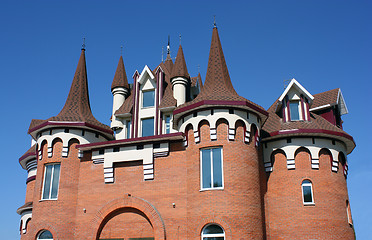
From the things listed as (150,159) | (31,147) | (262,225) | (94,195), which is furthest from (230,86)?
(31,147)

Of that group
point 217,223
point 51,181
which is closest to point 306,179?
point 217,223

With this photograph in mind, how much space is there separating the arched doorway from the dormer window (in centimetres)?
1023

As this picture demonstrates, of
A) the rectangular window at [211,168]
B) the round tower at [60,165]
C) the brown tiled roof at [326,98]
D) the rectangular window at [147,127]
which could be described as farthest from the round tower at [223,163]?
Answer: the round tower at [60,165]

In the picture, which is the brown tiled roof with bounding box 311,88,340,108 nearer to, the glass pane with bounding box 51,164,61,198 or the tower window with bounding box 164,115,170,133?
the tower window with bounding box 164,115,170,133

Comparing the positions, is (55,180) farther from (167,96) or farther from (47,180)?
(167,96)

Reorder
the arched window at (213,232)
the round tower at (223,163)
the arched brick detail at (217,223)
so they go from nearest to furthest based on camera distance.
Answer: the arched brick detail at (217,223) → the arched window at (213,232) → the round tower at (223,163)

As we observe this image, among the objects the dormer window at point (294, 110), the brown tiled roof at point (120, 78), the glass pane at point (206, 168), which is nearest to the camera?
the glass pane at point (206, 168)

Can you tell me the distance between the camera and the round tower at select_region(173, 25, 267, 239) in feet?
59.9

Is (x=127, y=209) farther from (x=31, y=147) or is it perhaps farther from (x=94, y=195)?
(x=31, y=147)

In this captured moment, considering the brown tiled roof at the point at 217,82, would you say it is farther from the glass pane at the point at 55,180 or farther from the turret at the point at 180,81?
the glass pane at the point at 55,180

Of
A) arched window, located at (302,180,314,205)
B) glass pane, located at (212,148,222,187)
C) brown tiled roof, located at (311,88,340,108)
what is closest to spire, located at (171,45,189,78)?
glass pane, located at (212,148,222,187)

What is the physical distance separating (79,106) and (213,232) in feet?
39.3

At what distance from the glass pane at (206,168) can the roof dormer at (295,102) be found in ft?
19.5

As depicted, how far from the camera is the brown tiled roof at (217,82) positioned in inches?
794
